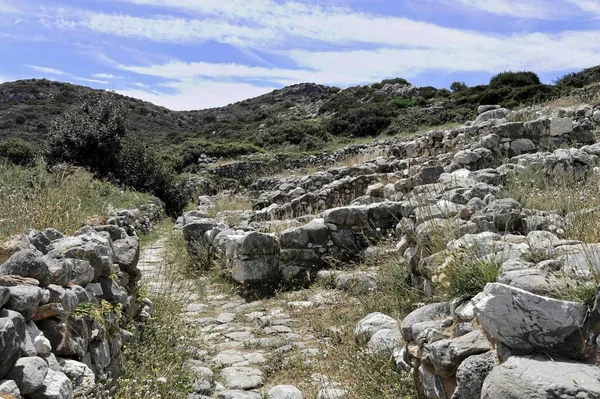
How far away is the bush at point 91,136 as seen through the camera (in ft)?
50.3

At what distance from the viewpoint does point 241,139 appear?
35.4 metres

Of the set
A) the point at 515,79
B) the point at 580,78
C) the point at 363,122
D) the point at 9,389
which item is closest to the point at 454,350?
the point at 9,389

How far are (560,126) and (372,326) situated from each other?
808cm

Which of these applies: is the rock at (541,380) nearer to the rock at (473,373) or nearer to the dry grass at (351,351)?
the rock at (473,373)

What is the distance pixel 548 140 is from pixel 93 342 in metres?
9.80

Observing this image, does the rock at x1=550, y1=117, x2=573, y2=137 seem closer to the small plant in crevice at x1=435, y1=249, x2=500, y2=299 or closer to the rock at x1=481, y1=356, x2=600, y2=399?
the small plant in crevice at x1=435, y1=249, x2=500, y2=299

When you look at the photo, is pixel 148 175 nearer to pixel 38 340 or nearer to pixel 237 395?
pixel 237 395

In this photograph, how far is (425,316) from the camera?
358 cm

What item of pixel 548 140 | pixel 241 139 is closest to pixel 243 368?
pixel 548 140

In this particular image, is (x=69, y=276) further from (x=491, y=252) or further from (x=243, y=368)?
(x=491, y=252)

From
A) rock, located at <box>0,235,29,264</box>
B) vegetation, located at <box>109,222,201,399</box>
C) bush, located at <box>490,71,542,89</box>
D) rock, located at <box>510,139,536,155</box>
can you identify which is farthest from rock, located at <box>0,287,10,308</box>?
bush, located at <box>490,71,542,89</box>

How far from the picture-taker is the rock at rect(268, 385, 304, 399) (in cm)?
377

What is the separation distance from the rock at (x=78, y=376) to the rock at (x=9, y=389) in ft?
1.94

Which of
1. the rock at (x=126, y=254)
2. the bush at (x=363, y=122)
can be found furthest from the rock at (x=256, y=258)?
the bush at (x=363, y=122)
